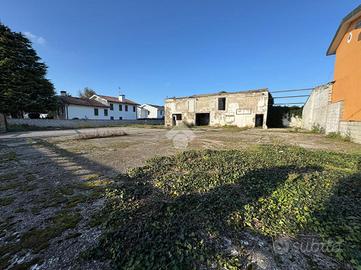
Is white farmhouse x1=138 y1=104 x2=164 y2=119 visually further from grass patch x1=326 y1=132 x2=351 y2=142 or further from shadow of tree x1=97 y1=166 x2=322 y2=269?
shadow of tree x1=97 y1=166 x2=322 y2=269

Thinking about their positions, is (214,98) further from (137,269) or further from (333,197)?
(137,269)

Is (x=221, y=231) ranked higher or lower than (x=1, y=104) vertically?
lower

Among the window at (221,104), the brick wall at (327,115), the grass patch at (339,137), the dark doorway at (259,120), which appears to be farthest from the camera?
the window at (221,104)

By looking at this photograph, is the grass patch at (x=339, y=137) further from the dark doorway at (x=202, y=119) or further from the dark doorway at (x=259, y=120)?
the dark doorway at (x=202, y=119)

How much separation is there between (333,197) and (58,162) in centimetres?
623

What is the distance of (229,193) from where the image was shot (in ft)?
8.43

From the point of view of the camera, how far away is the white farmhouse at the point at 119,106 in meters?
32.5

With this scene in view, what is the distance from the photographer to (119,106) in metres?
34.3

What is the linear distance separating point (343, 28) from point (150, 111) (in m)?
38.9

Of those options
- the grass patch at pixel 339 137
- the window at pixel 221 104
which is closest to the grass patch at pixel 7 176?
the grass patch at pixel 339 137

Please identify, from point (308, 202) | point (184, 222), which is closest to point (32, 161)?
point (184, 222)

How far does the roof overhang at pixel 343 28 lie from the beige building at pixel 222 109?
6.30 metres

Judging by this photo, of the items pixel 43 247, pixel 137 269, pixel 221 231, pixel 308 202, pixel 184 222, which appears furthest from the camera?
pixel 308 202

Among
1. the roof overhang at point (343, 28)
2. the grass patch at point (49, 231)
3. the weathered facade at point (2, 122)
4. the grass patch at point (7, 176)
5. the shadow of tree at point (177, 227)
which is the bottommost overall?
the grass patch at point (49, 231)
